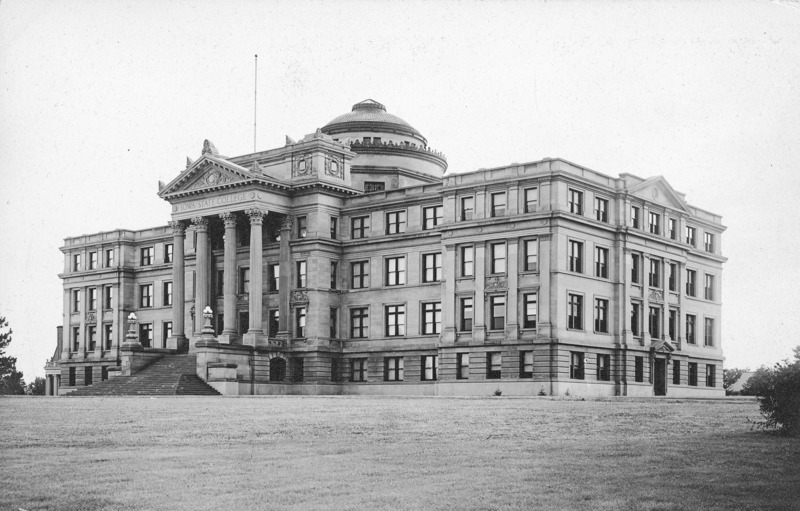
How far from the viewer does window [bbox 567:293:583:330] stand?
63294 millimetres

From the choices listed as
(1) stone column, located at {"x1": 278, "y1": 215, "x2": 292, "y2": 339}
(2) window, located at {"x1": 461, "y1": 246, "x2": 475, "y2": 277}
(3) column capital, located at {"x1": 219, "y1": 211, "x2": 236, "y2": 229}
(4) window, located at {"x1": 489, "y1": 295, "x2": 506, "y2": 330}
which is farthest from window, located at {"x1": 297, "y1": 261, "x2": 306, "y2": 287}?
(4) window, located at {"x1": 489, "y1": 295, "x2": 506, "y2": 330}

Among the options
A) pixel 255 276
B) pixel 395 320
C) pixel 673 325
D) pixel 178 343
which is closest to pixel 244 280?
pixel 255 276

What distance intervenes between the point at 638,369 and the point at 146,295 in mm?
44511

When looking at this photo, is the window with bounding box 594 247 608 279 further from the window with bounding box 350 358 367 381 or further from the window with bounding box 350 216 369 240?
the window with bounding box 350 358 367 381

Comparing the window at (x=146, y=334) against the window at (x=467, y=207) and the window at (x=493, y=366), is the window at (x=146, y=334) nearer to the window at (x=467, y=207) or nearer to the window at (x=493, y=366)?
the window at (x=467, y=207)

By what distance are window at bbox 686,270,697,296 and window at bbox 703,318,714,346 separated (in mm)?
3318

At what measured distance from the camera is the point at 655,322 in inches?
2788

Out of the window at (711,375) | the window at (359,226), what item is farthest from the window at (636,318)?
the window at (359,226)

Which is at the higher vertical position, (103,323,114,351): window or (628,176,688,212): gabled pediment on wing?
(628,176,688,212): gabled pediment on wing

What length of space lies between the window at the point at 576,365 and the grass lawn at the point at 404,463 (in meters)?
31.7

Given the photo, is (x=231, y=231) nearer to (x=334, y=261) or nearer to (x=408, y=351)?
(x=334, y=261)

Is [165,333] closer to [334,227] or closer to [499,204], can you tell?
[334,227]

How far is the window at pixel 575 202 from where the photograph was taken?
63.9m

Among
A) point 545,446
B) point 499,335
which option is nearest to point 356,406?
point 545,446
